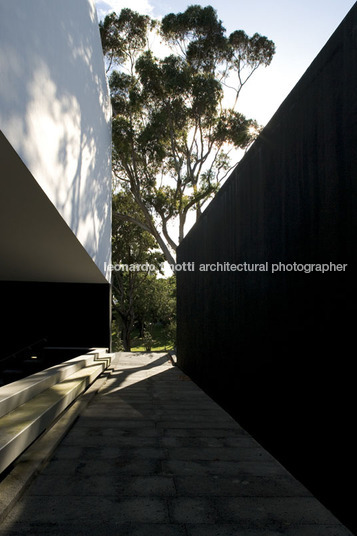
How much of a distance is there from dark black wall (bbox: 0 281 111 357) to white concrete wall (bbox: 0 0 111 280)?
3685 millimetres

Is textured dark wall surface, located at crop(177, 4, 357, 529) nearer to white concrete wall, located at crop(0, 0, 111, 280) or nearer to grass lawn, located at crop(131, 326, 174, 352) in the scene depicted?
white concrete wall, located at crop(0, 0, 111, 280)

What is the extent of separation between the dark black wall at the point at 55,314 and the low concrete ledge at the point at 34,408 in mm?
4182

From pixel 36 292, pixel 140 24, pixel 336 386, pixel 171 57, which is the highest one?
pixel 140 24

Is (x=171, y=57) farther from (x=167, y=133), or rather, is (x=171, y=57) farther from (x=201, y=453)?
(x=201, y=453)

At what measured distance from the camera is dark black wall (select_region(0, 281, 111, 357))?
9266 mm

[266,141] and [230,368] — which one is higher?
[266,141]

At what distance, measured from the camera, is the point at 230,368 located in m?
4.54

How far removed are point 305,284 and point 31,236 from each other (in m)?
3.33

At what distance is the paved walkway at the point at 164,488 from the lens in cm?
200

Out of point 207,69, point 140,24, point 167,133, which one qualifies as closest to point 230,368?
point 167,133

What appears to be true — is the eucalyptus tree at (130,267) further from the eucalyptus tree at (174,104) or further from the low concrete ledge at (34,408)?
the low concrete ledge at (34,408)

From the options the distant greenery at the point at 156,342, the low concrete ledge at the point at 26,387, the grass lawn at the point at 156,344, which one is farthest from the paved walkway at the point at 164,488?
the grass lawn at the point at 156,344

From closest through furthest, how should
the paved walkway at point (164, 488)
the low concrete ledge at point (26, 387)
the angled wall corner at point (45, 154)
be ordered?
1. the paved walkway at point (164, 488)
2. the angled wall corner at point (45, 154)
3. the low concrete ledge at point (26, 387)

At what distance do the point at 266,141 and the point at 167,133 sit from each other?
1174 centimetres
